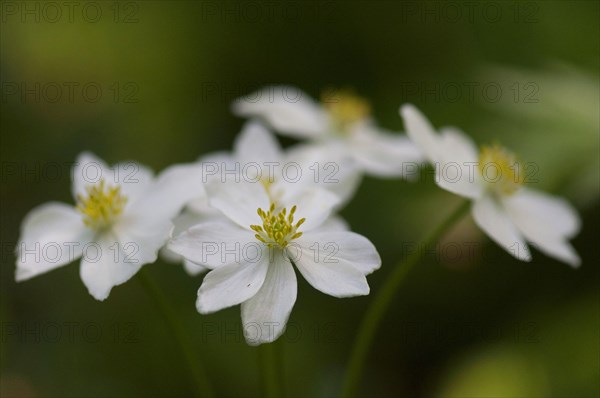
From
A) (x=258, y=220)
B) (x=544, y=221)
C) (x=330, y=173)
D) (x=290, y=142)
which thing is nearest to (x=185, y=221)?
(x=258, y=220)

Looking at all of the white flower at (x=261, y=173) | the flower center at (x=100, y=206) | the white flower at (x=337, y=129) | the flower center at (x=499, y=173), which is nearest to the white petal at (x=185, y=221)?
the white flower at (x=261, y=173)

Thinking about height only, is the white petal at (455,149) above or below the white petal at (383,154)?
above

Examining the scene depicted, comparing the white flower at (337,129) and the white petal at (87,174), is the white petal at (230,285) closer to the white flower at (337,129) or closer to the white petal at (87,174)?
the white petal at (87,174)

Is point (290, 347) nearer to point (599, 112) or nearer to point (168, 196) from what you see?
point (168, 196)

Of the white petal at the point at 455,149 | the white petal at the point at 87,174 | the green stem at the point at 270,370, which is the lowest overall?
the green stem at the point at 270,370

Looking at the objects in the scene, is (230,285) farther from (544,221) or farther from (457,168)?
(544,221)

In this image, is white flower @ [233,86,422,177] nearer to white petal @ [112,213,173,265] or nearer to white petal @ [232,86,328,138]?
white petal @ [232,86,328,138]

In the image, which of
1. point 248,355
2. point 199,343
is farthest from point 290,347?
point 199,343
